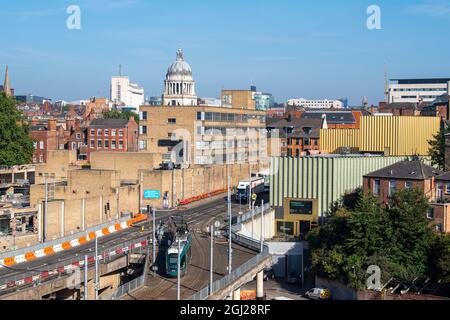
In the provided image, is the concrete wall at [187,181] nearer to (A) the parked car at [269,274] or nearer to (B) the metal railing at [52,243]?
(B) the metal railing at [52,243]

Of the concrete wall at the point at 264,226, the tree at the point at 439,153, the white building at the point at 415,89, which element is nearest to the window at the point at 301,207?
the concrete wall at the point at 264,226

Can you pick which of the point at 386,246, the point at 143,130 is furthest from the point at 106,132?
the point at 386,246

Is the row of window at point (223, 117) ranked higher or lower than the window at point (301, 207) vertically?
higher

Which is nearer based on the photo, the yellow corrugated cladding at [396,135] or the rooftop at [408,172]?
the rooftop at [408,172]

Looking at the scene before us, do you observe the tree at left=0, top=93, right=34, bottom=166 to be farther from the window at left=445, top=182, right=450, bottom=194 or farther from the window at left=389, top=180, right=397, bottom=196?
the window at left=445, top=182, right=450, bottom=194

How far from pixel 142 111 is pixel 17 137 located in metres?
10.7

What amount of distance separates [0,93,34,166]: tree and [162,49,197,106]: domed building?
1473 inches

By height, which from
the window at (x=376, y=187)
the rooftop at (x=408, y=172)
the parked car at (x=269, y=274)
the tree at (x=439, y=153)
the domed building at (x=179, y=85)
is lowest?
the parked car at (x=269, y=274)

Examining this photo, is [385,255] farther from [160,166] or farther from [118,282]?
[160,166]

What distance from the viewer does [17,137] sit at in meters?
61.3

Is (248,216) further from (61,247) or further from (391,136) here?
(391,136)

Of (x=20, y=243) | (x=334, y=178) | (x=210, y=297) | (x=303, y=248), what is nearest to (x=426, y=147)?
(x=334, y=178)

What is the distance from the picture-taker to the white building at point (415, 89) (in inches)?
6358

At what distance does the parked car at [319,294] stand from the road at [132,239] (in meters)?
4.81
